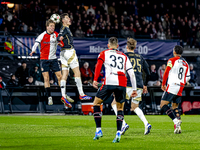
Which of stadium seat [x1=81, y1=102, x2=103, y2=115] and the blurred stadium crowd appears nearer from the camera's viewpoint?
stadium seat [x1=81, y1=102, x2=103, y2=115]

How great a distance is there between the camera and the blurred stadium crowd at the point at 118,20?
22016 mm

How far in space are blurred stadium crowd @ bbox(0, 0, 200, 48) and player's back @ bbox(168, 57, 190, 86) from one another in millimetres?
13233

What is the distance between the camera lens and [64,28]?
9953mm

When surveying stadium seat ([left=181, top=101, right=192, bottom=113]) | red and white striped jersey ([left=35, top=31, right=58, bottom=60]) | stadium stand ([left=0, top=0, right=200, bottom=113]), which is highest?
stadium stand ([left=0, top=0, right=200, bottom=113])

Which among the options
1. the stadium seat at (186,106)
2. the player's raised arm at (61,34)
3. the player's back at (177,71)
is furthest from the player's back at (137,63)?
the stadium seat at (186,106)

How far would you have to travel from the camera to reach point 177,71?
29.2 feet

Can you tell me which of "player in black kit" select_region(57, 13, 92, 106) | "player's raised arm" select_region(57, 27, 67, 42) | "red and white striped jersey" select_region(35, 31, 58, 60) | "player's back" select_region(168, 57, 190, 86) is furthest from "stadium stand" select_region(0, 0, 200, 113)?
"player's back" select_region(168, 57, 190, 86)

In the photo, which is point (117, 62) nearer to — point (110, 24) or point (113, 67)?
point (113, 67)

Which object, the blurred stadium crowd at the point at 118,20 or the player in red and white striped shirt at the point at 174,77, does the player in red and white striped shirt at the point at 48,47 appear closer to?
the player in red and white striped shirt at the point at 174,77

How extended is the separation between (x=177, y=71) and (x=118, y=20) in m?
16.6

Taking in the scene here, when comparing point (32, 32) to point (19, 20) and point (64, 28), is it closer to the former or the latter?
point (19, 20)

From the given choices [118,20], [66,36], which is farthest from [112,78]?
[118,20]

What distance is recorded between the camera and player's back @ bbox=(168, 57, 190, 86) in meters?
8.85

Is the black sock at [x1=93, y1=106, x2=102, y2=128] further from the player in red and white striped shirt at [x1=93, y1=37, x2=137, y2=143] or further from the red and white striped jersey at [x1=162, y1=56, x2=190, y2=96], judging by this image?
the red and white striped jersey at [x1=162, y1=56, x2=190, y2=96]
